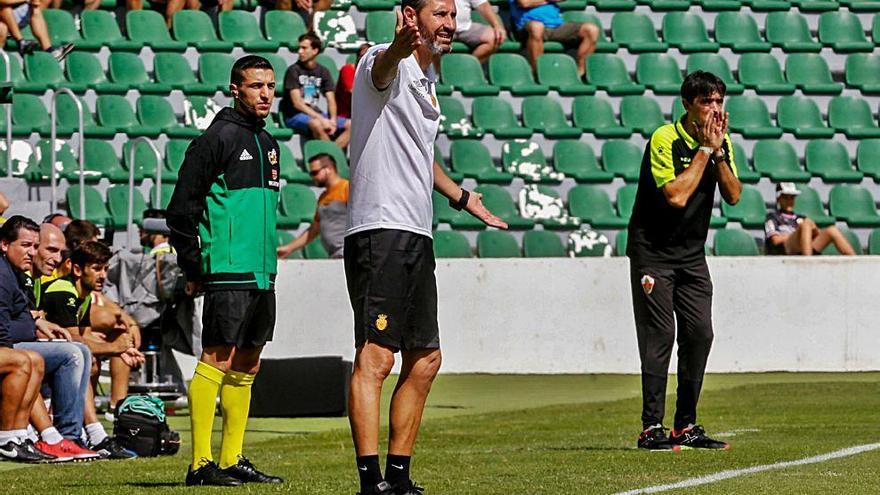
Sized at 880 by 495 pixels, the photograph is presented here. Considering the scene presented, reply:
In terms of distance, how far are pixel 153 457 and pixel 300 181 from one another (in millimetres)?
7621

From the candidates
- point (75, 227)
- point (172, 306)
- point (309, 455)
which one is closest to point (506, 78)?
point (172, 306)

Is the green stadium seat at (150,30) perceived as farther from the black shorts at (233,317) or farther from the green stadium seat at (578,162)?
the black shorts at (233,317)

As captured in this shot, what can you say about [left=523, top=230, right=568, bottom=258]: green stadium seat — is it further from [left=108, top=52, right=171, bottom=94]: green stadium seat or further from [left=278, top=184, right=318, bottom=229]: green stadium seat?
[left=108, top=52, right=171, bottom=94]: green stadium seat

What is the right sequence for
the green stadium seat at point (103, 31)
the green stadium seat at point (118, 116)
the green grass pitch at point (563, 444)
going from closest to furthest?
the green grass pitch at point (563, 444) < the green stadium seat at point (118, 116) < the green stadium seat at point (103, 31)

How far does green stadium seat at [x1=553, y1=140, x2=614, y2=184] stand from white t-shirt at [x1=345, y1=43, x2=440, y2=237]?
437 inches

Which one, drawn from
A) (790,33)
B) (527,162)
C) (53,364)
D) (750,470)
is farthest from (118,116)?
(750,470)

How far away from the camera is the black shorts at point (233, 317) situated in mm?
7164

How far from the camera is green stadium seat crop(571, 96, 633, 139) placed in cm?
1745

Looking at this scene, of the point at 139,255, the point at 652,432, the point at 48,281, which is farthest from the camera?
the point at 139,255

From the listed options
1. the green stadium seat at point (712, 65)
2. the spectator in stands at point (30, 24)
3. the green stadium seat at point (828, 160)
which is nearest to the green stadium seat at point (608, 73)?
the green stadium seat at point (712, 65)

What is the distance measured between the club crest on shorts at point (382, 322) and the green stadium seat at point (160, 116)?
11.6 m

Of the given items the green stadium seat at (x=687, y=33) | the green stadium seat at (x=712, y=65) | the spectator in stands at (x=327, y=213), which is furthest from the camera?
the green stadium seat at (x=687, y=33)

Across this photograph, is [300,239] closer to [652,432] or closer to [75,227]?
[75,227]

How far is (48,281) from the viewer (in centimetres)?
1085
